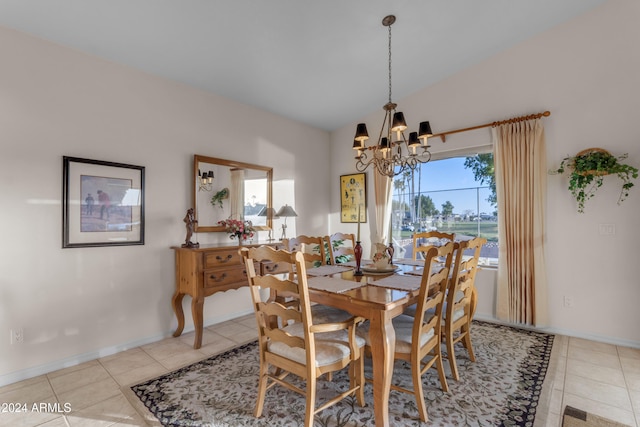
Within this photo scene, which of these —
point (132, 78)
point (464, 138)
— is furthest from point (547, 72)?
point (132, 78)

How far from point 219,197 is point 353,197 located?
7.06ft

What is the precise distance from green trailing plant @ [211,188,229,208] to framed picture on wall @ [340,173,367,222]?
201cm

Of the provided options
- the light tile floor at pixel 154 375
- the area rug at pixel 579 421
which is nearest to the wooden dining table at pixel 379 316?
the area rug at pixel 579 421

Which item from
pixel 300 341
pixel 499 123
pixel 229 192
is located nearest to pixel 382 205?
pixel 499 123

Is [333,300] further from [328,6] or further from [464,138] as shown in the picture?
[464,138]

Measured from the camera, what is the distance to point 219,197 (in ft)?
11.7

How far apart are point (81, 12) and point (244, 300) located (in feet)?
10.3

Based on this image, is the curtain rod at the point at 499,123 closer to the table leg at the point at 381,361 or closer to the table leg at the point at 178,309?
the table leg at the point at 381,361

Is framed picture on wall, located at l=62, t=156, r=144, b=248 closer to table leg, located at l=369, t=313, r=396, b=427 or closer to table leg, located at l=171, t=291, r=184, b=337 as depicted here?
table leg, located at l=171, t=291, r=184, b=337

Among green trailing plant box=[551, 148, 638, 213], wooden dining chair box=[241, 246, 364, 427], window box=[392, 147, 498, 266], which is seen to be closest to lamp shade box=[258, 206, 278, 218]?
window box=[392, 147, 498, 266]

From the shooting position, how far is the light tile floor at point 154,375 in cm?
190

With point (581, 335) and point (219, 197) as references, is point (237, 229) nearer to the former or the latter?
point (219, 197)

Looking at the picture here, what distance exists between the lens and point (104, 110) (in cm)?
277

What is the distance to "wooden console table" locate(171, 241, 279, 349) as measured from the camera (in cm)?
292
